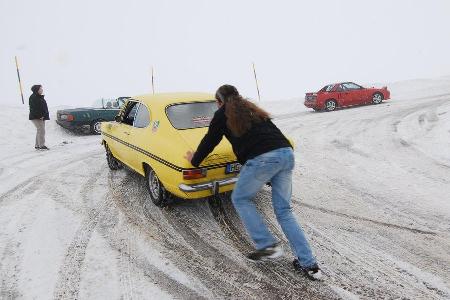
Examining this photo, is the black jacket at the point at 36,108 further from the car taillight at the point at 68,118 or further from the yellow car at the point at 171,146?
the yellow car at the point at 171,146

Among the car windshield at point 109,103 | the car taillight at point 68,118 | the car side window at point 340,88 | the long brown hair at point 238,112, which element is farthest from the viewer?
the car side window at point 340,88

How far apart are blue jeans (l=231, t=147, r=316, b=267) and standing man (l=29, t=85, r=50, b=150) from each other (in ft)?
29.2

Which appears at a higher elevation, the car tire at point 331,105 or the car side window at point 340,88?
the car side window at point 340,88

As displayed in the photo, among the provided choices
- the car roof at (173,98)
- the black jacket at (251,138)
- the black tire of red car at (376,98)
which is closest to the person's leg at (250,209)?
the black jacket at (251,138)

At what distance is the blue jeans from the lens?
339 centimetres

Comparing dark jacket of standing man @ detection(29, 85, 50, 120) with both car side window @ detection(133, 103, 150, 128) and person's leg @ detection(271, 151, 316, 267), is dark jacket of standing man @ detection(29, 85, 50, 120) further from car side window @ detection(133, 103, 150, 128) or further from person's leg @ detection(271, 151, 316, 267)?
person's leg @ detection(271, 151, 316, 267)

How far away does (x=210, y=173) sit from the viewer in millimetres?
4629

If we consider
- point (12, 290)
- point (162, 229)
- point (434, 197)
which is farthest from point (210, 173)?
point (434, 197)

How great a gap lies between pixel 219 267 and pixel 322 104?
46.3 ft

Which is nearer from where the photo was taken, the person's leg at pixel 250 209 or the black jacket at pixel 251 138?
the black jacket at pixel 251 138

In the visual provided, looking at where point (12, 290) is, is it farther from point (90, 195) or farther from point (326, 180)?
point (326, 180)

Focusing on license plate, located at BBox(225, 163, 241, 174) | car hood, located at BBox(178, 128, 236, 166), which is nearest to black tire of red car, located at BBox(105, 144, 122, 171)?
car hood, located at BBox(178, 128, 236, 166)

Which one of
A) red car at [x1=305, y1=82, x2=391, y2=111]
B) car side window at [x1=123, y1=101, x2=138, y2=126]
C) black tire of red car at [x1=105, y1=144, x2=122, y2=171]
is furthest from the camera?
red car at [x1=305, y1=82, x2=391, y2=111]

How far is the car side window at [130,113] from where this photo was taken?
247 inches
